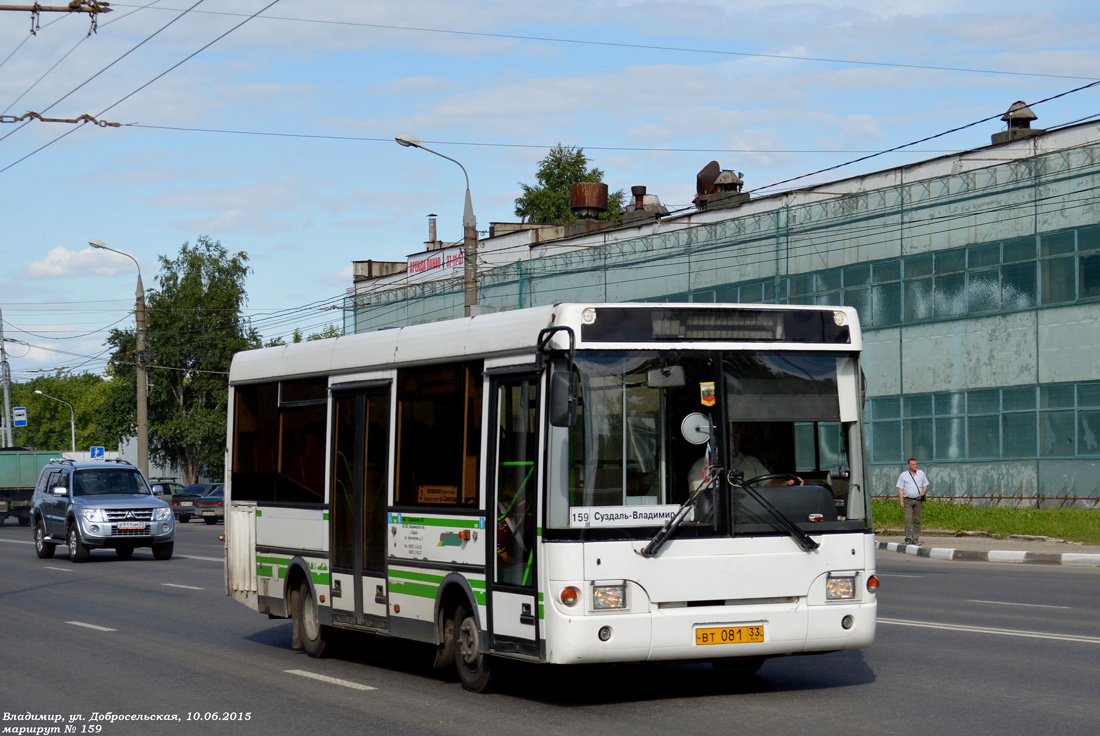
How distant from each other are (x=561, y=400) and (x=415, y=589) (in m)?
2.67

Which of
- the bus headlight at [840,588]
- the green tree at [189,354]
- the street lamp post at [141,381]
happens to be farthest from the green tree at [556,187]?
the bus headlight at [840,588]

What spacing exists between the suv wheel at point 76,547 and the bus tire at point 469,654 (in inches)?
802

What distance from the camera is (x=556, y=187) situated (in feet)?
285

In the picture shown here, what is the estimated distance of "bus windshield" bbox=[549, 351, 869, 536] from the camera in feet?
29.0

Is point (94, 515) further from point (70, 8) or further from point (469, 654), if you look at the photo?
point (469, 654)

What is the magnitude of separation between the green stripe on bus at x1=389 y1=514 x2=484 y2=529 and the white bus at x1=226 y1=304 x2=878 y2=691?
0.02 meters

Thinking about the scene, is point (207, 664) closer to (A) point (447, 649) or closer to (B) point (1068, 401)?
(A) point (447, 649)

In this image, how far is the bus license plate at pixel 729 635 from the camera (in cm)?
888

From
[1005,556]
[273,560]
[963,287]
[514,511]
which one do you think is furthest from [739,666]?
[963,287]

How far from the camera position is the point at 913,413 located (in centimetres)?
4172

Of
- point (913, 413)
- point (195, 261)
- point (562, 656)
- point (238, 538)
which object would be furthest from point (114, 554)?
point (195, 261)

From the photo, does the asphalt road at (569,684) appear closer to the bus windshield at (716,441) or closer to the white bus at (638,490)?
the white bus at (638,490)

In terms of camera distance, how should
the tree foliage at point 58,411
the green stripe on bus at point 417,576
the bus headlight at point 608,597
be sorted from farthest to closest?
the tree foliage at point 58,411, the green stripe on bus at point 417,576, the bus headlight at point 608,597

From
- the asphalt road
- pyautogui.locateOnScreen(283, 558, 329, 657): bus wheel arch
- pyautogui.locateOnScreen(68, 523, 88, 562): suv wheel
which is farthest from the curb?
pyautogui.locateOnScreen(68, 523, 88, 562): suv wheel
